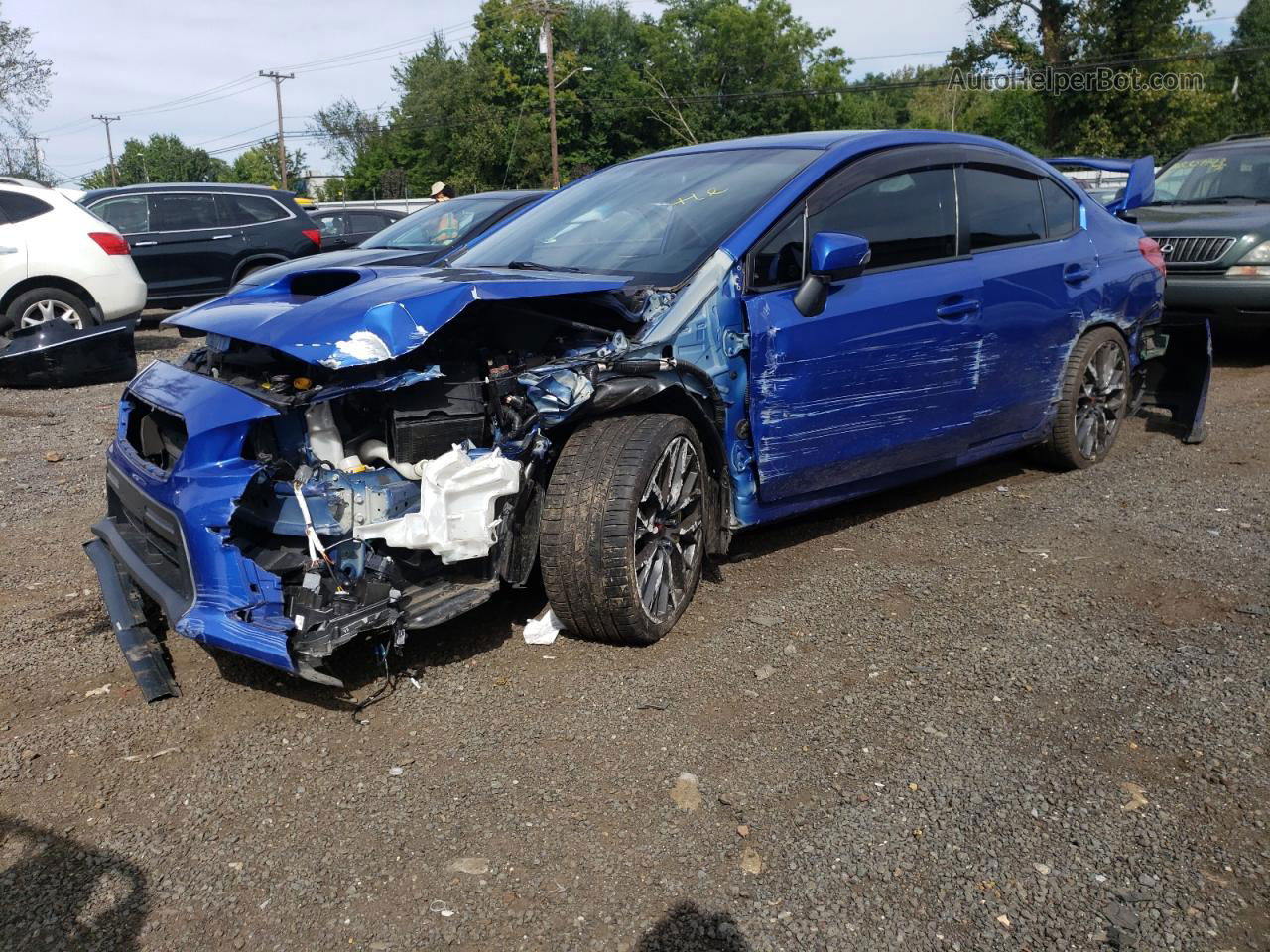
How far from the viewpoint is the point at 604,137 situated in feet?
208

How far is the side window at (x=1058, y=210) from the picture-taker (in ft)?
17.3

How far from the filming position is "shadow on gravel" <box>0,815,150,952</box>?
7.41 feet

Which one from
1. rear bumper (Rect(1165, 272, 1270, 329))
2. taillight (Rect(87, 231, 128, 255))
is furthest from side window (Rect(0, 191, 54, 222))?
rear bumper (Rect(1165, 272, 1270, 329))

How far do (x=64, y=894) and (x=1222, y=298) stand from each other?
855 centimetres

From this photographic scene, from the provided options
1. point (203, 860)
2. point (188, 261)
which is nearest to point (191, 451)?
point (203, 860)

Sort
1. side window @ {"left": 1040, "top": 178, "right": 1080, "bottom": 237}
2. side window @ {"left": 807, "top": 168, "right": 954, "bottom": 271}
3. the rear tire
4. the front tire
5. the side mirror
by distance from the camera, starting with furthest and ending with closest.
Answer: the rear tire, side window @ {"left": 1040, "top": 178, "right": 1080, "bottom": 237}, side window @ {"left": 807, "top": 168, "right": 954, "bottom": 271}, the side mirror, the front tire

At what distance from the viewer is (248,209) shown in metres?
13.2

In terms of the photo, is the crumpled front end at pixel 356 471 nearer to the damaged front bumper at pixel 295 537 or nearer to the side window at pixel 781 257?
the damaged front bumper at pixel 295 537

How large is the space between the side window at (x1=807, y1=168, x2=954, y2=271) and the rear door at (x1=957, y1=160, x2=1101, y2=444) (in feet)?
0.41

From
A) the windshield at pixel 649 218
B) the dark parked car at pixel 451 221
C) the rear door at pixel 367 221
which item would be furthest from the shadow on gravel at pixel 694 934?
the rear door at pixel 367 221

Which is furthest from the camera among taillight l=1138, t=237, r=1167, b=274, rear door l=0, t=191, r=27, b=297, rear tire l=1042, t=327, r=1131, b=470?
rear door l=0, t=191, r=27, b=297

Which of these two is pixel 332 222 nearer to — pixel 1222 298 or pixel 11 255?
pixel 11 255

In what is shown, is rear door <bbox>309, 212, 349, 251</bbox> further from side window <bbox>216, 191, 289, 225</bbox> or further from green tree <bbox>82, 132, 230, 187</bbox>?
green tree <bbox>82, 132, 230, 187</bbox>

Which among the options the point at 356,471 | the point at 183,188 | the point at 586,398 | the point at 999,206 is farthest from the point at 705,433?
the point at 183,188
